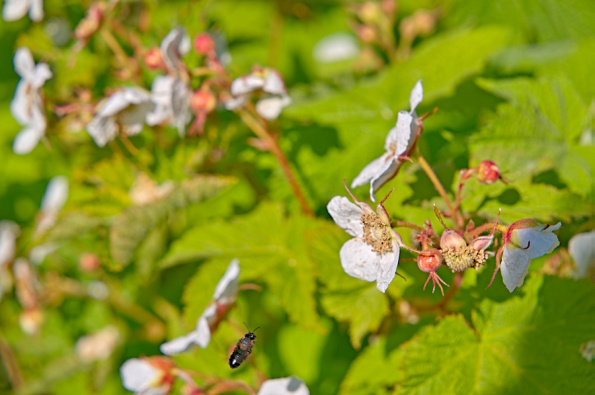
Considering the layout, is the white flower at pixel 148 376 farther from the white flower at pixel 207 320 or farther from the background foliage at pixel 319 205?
the background foliage at pixel 319 205

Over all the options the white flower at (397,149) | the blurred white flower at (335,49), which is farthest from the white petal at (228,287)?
the blurred white flower at (335,49)

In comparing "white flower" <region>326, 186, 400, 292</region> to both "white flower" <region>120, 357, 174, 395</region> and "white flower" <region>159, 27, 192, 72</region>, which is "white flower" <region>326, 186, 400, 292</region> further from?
"white flower" <region>159, 27, 192, 72</region>

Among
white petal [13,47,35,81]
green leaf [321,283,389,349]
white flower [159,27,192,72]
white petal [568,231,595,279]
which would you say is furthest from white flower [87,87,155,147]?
white petal [568,231,595,279]

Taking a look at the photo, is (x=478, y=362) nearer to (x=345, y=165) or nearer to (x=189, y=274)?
(x=345, y=165)

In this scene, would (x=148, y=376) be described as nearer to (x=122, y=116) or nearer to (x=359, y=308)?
(x=359, y=308)

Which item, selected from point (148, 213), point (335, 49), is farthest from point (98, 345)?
point (335, 49)

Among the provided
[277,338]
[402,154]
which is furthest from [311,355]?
[402,154]

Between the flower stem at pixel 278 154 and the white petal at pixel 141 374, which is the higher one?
the flower stem at pixel 278 154
